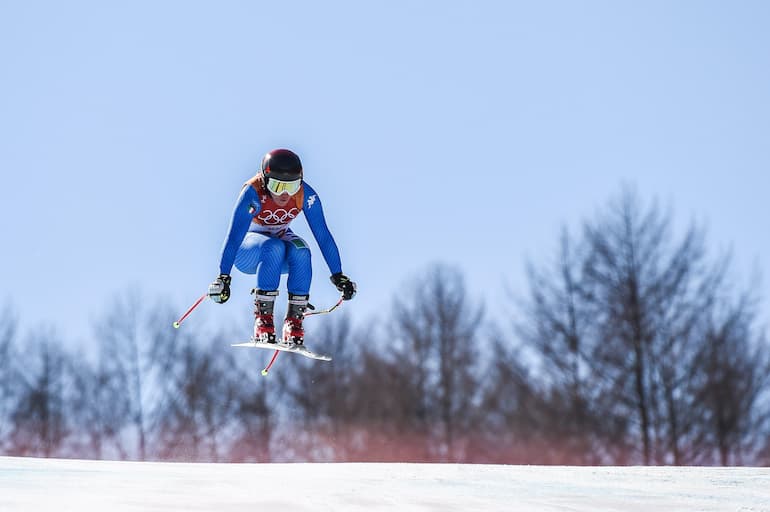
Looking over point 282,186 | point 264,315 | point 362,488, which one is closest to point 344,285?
point 264,315

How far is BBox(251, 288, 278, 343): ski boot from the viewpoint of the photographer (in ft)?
35.0

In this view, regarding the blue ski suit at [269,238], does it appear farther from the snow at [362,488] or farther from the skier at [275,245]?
the snow at [362,488]

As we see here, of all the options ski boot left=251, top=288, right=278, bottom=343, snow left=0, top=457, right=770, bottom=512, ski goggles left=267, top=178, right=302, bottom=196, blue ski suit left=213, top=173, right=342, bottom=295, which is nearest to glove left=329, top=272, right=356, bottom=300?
blue ski suit left=213, top=173, right=342, bottom=295

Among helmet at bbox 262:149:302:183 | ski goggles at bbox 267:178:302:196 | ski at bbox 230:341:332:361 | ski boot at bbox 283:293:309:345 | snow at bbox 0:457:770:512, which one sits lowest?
snow at bbox 0:457:770:512

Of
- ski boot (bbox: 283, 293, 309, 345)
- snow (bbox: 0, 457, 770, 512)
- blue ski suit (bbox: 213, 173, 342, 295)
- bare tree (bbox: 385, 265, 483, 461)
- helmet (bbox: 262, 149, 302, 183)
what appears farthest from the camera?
bare tree (bbox: 385, 265, 483, 461)

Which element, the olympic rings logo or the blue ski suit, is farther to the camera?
the olympic rings logo

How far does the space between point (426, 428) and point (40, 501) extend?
22923mm

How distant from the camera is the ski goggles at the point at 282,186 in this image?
1025 cm

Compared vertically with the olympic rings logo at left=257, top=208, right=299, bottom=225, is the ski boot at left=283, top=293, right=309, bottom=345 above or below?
below

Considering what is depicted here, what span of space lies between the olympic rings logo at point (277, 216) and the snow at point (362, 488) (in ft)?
7.72

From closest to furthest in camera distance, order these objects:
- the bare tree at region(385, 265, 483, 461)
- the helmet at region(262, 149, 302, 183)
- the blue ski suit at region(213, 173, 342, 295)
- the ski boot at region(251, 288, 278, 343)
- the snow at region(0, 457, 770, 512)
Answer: the snow at region(0, 457, 770, 512)
the helmet at region(262, 149, 302, 183)
the blue ski suit at region(213, 173, 342, 295)
the ski boot at region(251, 288, 278, 343)
the bare tree at region(385, 265, 483, 461)

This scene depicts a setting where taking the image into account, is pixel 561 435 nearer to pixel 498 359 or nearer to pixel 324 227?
pixel 498 359

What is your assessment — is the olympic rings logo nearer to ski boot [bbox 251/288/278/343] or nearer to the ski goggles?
Result: the ski goggles

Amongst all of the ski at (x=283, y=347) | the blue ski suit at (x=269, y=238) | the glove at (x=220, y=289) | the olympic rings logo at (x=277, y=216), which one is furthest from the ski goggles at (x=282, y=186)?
the ski at (x=283, y=347)
